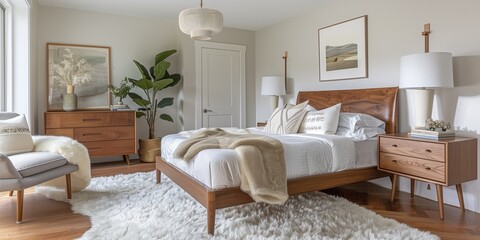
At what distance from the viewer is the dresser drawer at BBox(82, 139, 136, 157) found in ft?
13.8

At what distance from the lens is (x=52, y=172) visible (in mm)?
2682

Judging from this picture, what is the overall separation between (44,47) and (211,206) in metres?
3.89

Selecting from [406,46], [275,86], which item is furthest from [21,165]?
[406,46]

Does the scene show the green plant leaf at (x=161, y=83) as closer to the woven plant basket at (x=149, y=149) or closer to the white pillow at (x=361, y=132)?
the woven plant basket at (x=149, y=149)

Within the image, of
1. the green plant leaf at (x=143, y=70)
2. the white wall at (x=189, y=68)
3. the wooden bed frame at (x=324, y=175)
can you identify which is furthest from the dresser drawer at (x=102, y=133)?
the wooden bed frame at (x=324, y=175)

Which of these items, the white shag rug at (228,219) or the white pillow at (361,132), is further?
the white pillow at (361,132)

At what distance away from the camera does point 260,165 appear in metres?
2.23

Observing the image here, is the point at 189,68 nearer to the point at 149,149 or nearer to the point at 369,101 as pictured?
the point at 149,149

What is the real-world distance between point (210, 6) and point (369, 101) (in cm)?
254

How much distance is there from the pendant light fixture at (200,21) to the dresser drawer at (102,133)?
7.63 feet

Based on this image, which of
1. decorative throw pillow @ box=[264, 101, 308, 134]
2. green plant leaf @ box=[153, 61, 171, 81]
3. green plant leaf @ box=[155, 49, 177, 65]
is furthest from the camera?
green plant leaf @ box=[155, 49, 177, 65]

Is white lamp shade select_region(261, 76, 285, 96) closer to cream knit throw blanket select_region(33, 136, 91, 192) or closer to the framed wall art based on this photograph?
the framed wall art

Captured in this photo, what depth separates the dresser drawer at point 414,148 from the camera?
2.44 m

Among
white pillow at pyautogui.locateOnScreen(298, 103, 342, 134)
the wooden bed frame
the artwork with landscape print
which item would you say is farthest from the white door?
white pillow at pyautogui.locateOnScreen(298, 103, 342, 134)
